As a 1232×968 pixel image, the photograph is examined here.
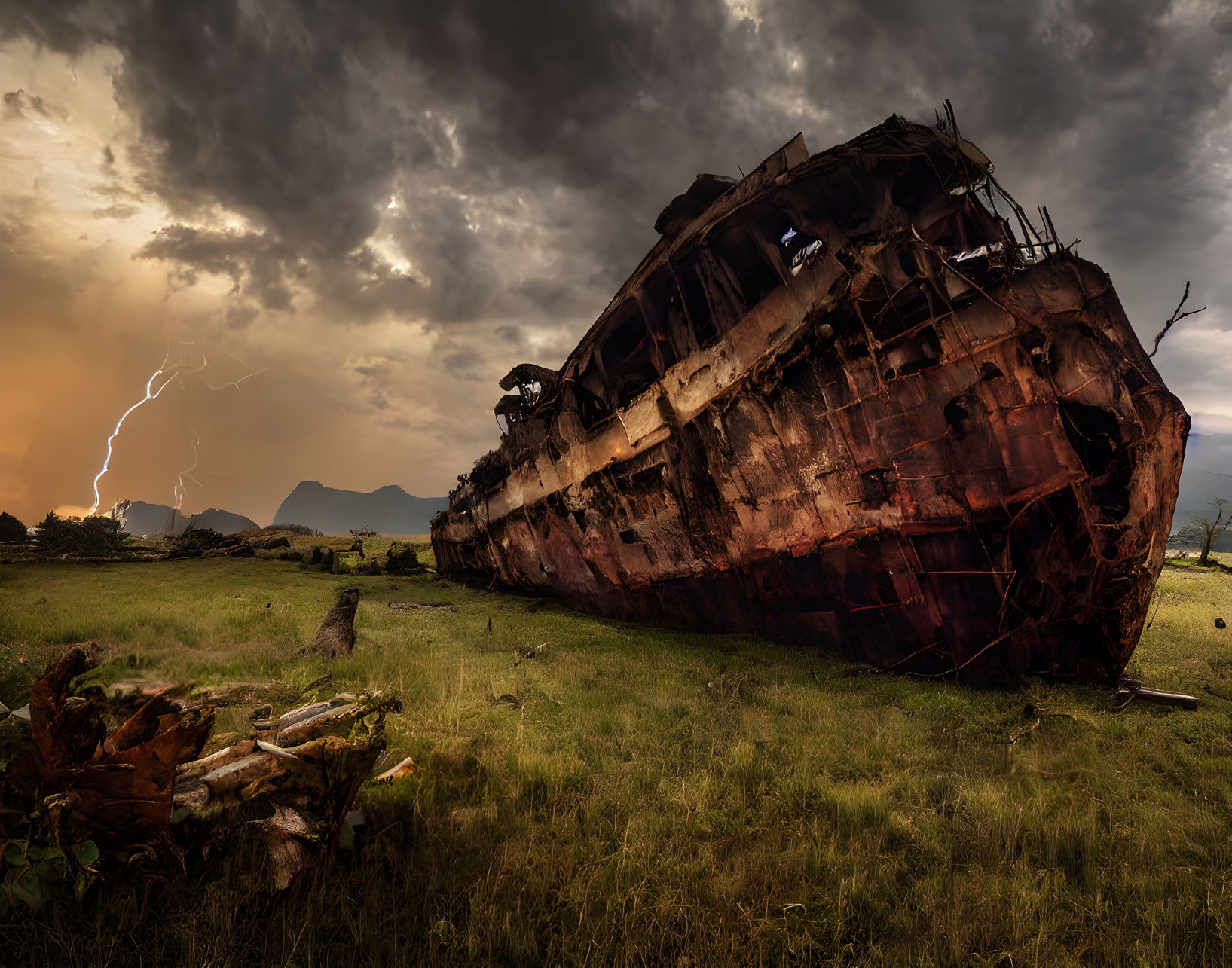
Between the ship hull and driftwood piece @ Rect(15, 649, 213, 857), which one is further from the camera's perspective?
the ship hull

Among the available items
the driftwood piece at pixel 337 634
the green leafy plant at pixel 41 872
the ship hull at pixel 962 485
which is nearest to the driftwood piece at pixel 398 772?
the green leafy plant at pixel 41 872

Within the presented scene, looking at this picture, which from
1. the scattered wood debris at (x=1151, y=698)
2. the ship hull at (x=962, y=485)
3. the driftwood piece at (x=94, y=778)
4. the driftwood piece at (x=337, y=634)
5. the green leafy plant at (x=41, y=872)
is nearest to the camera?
the green leafy plant at (x=41, y=872)

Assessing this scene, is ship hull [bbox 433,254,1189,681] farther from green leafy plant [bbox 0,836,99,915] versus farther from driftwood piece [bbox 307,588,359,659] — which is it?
green leafy plant [bbox 0,836,99,915]

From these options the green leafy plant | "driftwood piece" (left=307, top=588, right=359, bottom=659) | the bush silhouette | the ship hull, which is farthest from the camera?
the bush silhouette

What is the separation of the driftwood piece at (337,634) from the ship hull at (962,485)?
5.23 meters

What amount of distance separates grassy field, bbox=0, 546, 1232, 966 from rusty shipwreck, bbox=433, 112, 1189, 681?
3.39 ft

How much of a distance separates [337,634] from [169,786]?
5.07 meters

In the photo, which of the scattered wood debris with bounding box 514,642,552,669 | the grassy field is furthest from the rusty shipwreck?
the scattered wood debris with bounding box 514,642,552,669

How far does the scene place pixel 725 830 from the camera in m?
2.98

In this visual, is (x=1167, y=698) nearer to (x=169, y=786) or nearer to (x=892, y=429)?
(x=892, y=429)

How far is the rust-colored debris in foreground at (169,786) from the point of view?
6.72ft

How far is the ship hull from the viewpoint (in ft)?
16.5

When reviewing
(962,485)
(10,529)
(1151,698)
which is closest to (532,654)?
(962,485)

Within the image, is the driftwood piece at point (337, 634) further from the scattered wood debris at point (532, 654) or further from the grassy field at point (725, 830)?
the scattered wood debris at point (532, 654)
